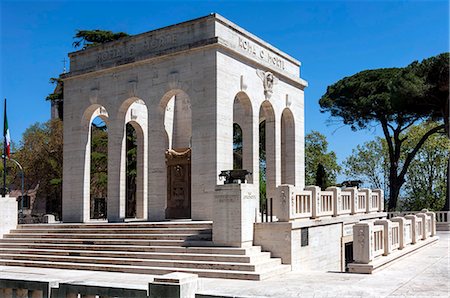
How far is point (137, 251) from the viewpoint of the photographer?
17125 millimetres

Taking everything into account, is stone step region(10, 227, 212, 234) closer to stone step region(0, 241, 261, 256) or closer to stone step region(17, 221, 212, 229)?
stone step region(17, 221, 212, 229)

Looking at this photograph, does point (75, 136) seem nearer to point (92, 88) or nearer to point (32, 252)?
point (92, 88)

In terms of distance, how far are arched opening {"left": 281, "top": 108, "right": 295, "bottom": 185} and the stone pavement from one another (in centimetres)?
937

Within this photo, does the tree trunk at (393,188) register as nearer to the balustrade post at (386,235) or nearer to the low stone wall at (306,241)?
the low stone wall at (306,241)

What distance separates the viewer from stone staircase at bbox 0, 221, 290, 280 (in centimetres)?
1500

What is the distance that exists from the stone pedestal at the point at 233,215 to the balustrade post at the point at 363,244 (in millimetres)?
3212

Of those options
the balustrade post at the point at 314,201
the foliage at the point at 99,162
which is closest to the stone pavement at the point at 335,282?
the balustrade post at the point at 314,201

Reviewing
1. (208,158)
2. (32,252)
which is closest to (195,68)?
(208,158)

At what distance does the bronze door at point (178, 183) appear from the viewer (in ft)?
75.3

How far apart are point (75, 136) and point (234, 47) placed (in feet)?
28.7

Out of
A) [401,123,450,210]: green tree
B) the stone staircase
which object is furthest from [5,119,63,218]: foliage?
[401,123,450,210]: green tree

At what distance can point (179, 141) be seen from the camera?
2736cm

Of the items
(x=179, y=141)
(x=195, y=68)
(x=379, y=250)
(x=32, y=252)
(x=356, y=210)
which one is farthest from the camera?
(x=179, y=141)

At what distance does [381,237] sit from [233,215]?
4625mm
